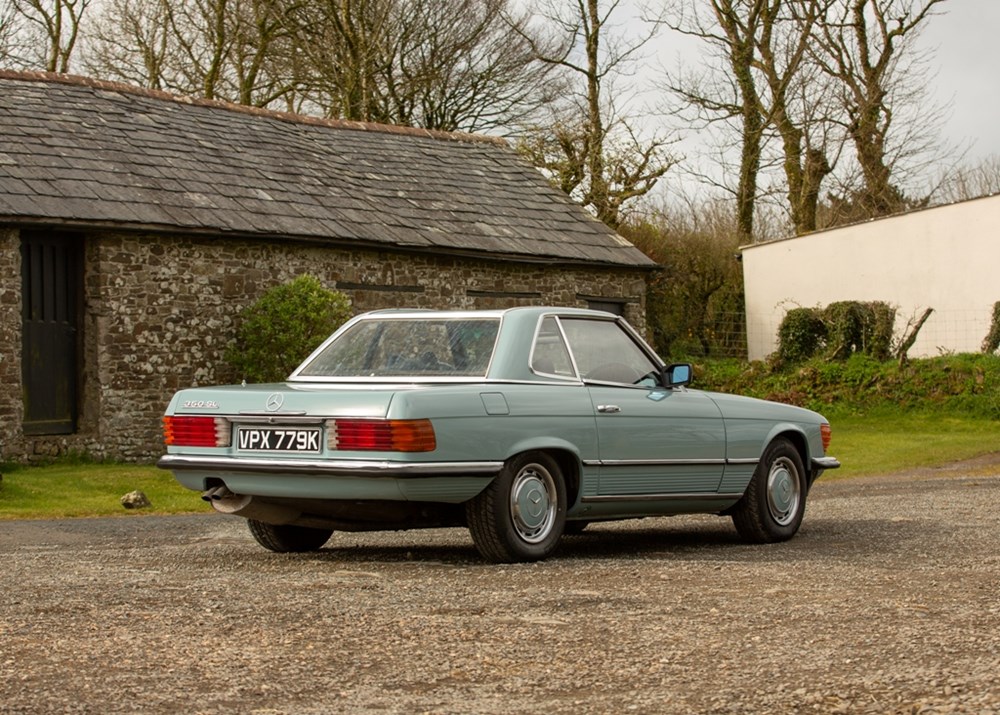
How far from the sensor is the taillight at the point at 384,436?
7188mm

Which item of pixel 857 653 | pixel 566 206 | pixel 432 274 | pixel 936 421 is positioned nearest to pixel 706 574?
pixel 857 653

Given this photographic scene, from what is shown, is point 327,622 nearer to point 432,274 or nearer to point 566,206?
point 432,274

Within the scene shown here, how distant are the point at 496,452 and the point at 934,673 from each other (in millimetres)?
3202

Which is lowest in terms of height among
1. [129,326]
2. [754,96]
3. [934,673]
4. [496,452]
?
[934,673]

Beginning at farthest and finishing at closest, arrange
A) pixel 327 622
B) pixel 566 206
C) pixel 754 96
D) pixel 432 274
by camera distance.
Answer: pixel 754 96
pixel 566 206
pixel 432 274
pixel 327 622

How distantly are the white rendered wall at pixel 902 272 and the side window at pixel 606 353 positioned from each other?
1888 cm

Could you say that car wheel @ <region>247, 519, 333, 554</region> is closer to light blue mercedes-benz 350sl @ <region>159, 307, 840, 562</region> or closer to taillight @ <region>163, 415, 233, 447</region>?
light blue mercedes-benz 350sl @ <region>159, 307, 840, 562</region>

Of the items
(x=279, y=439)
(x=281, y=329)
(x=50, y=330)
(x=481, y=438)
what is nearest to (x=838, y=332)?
(x=281, y=329)

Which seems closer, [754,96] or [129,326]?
[129,326]

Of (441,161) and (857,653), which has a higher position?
(441,161)

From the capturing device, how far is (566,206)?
2634 cm

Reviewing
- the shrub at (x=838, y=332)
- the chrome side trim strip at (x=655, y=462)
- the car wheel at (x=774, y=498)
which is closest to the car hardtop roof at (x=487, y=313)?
the chrome side trim strip at (x=655, y=462)

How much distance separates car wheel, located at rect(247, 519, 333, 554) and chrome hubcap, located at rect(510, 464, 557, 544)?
4.41 feet

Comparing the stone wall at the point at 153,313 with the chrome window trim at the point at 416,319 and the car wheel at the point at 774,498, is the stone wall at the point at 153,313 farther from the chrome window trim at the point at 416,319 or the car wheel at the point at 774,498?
the car wheel at the point at 774,498
